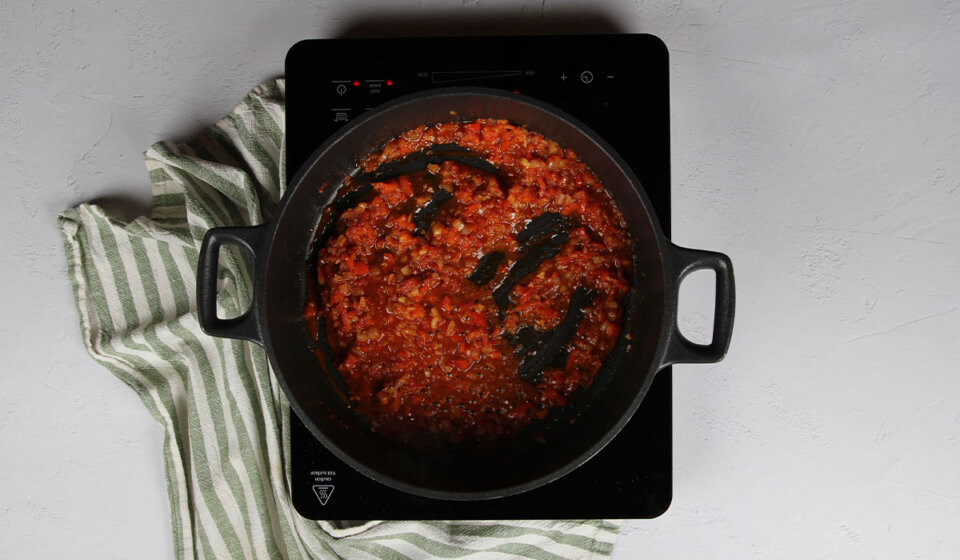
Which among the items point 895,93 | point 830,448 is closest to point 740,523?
point 830,448

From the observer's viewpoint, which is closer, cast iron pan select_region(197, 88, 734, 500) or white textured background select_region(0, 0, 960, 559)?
cast iron pan select_region(197, 88, 734, 500)

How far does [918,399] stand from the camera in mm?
1136

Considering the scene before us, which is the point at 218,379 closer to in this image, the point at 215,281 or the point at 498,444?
the point at 215,281

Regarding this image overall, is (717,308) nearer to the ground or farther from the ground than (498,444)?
farther from the ground

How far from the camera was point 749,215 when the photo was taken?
112 centimetres

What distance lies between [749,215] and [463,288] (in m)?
0.47

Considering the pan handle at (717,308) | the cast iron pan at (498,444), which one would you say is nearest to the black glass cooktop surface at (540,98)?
the cast iron pan at (498,444)

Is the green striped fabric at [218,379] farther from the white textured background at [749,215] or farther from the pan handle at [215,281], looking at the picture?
the pan handle at [215,281]

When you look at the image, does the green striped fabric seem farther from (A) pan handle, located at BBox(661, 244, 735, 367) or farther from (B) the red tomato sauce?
(A) pan handle, located at BBox(661, 244, 735, 367)

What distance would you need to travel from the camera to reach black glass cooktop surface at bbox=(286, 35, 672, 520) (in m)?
1.04

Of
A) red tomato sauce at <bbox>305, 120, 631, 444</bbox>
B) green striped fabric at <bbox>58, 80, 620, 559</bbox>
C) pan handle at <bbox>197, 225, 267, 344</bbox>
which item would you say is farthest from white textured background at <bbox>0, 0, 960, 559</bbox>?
pan handle at <bbox>197, 225, 267, 344</bbox>

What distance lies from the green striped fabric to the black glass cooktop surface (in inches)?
2.6

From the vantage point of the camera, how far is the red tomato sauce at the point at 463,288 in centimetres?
107

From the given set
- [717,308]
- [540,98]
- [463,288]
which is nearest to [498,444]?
[463,288]
